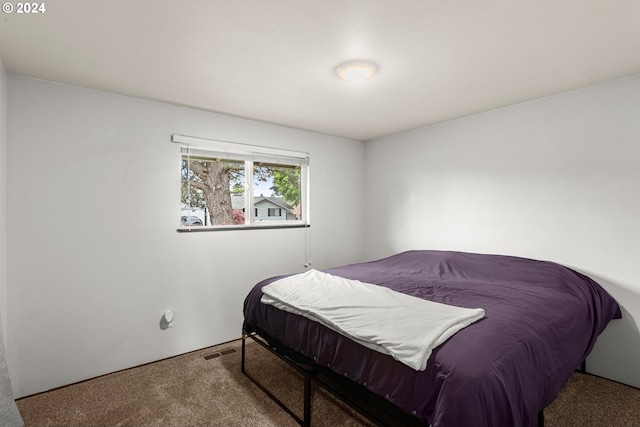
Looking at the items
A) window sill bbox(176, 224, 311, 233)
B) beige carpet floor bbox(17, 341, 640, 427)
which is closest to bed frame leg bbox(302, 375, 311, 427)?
beige carpet floor bbox(17, 341, 640, 427)

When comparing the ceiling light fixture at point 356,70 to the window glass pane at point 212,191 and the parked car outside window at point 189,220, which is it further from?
the parked car outside window at point 189,220

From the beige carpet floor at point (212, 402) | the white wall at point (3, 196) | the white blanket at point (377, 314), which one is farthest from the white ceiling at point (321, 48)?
the beige carpet floor at point (212, 402)

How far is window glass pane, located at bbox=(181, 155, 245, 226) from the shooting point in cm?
301

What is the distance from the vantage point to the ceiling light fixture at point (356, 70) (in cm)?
213

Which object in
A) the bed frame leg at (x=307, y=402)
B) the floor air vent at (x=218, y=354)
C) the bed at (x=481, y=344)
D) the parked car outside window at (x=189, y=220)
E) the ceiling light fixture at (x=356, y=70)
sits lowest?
the floor air vent at (x=218, y=354)

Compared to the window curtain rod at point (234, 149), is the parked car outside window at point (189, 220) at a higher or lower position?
lower

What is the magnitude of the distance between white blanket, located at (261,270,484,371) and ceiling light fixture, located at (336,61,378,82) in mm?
1510

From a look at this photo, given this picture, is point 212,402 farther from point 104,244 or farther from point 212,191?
point 212,191

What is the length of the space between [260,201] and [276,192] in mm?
246

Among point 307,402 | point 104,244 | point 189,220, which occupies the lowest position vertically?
point 307,402

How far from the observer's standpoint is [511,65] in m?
2.17

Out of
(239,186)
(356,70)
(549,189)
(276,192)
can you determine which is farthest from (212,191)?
(549,189)

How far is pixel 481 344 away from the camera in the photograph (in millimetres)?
1411

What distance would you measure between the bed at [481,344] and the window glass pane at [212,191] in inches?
42.3
